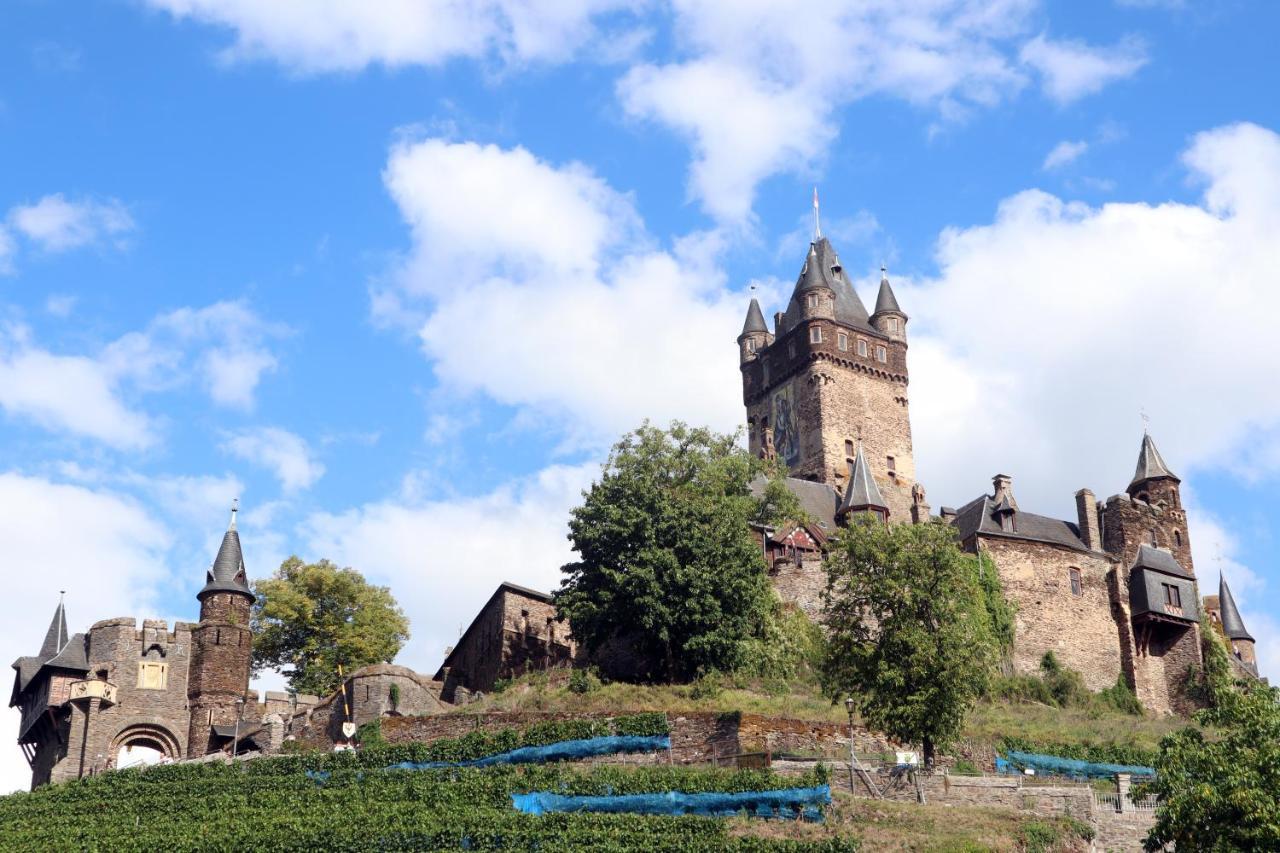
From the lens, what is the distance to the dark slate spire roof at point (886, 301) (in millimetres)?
82062

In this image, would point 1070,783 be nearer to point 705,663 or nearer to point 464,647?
point 705,663

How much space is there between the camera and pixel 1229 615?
2879 inches

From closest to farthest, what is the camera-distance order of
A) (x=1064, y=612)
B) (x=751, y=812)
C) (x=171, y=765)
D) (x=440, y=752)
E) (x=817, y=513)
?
(x=751, y=812) < (x=440, y=752) < (x=171, y=765) < (x=1064, y=612) < (x=817, y=513)

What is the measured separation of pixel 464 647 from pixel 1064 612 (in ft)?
74.2

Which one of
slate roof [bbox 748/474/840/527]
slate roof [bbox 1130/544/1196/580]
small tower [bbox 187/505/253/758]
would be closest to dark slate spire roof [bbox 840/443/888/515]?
slate roof [bbox 748/474/840/527]

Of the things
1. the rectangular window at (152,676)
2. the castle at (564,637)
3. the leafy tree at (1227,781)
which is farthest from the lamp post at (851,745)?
the rectangular window at (152,676)

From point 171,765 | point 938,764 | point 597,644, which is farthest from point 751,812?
point 171,765

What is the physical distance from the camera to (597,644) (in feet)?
161

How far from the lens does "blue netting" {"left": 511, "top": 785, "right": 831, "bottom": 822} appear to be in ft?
117

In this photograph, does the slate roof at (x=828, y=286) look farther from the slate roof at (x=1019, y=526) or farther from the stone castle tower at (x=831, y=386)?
the slate roof at (x=1019, y=526)

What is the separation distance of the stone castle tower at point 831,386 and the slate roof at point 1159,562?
45.4 ft

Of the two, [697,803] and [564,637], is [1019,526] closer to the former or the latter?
[564,637]

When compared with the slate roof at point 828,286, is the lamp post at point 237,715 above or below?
below

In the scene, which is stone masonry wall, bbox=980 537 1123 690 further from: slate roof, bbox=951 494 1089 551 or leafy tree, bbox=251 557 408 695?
leafy tree, bbox=251 557 408 695
